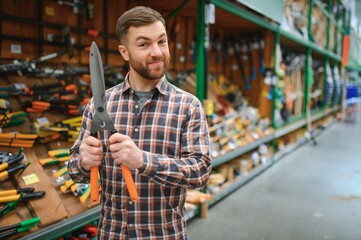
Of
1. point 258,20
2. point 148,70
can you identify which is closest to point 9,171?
point 148,70

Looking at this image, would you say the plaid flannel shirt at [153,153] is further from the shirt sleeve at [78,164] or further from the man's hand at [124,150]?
the man's hand at [124,150]

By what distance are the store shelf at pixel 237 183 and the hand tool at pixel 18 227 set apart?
2217 mm

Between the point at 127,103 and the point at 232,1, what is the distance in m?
3.00

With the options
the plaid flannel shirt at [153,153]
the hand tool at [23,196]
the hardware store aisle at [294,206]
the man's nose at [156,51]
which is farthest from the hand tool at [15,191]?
the hardware store aisle at [294,206]

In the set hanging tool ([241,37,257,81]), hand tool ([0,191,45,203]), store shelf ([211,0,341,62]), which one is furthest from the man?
hanging tool ([241,37,257,81])

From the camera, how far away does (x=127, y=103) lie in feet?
4.38

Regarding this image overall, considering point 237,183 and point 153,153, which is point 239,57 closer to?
point 237,183

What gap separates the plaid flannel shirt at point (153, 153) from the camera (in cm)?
127

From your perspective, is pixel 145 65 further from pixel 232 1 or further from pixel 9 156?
pixel 232 1

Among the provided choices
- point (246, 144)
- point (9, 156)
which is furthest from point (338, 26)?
point (9, 156)

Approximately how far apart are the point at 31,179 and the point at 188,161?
1.37 meters

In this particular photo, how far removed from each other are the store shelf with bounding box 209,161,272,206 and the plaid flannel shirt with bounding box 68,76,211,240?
2516mm

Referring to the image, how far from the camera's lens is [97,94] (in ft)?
3.76

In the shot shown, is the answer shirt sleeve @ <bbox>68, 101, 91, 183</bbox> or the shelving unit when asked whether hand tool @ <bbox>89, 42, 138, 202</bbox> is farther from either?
the shelving unit
